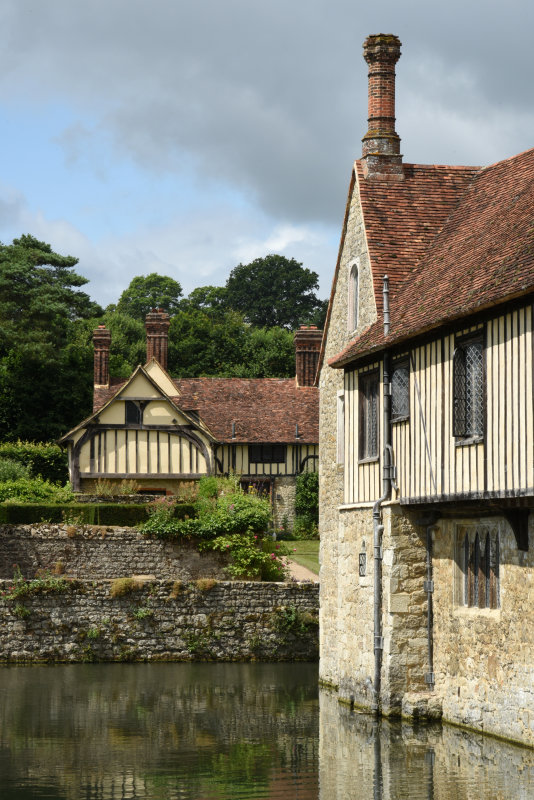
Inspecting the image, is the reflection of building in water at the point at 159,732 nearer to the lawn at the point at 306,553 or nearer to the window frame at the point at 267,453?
the lawn at the point at 306,553

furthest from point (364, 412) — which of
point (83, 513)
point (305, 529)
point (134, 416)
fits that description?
point (305, 529)

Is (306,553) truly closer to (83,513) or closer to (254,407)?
(254,407)

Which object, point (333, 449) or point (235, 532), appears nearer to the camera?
point (333, 449)

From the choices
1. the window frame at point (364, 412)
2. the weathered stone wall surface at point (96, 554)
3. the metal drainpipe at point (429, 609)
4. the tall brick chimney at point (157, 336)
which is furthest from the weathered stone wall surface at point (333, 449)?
the tall brick chimney at point (157, 336)

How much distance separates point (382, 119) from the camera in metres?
18.1

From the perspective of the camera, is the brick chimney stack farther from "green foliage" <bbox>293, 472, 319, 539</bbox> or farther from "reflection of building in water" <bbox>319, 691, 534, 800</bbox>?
"reflection of building in water" <bbox>319, 691, 534, 800</bbox>

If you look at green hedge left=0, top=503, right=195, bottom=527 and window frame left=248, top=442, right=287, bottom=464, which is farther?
window frame left=248, top=442, right=287, bottom=464

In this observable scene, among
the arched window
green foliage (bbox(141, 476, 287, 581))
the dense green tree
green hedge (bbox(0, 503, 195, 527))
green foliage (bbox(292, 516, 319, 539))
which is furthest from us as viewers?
the dense green tree

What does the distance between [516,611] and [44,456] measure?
24198mm

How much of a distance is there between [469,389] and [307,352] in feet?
77.8

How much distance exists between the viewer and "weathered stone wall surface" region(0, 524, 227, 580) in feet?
82.5

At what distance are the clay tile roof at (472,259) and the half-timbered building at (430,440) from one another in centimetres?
4

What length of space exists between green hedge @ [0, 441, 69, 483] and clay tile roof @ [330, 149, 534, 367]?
19.6 metres

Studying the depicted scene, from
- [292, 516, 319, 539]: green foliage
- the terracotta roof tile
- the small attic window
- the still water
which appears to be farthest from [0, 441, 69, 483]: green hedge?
the still water
